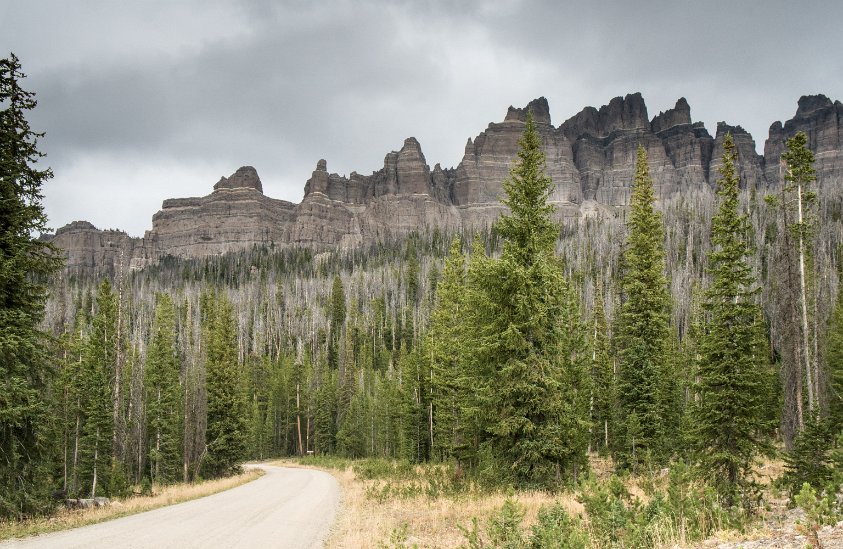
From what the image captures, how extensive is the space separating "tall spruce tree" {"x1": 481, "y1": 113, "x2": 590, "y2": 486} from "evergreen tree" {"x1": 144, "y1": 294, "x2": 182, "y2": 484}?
29523 millimetres

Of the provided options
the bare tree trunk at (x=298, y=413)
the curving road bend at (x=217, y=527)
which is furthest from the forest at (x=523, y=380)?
the bare tree trunk at (x=298, y=413)

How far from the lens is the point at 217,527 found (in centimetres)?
1347

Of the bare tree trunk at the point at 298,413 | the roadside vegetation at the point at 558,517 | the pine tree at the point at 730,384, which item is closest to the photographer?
the roadside vegetation at the point at 558,517

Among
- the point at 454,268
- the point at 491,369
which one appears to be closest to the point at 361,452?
the point at 454,268

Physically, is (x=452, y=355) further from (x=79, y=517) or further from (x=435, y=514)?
(x=79, y=517)

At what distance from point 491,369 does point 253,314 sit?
10364 centimetres

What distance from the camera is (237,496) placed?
22.1 meters

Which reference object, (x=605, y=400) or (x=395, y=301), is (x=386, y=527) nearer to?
(x=605, y=400)

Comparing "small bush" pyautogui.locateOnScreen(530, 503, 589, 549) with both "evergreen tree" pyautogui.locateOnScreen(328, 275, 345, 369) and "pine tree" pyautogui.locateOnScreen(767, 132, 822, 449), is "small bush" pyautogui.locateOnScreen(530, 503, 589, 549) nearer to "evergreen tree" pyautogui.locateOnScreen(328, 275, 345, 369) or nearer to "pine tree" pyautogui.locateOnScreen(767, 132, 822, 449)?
"pine tree" pyautogui.locateOnScreen(767, 132, 822, 449)

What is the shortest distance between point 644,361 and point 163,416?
34.0 meters

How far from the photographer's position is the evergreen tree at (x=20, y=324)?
14.6 metres

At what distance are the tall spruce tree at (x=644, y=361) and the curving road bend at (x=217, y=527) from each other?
523 inches

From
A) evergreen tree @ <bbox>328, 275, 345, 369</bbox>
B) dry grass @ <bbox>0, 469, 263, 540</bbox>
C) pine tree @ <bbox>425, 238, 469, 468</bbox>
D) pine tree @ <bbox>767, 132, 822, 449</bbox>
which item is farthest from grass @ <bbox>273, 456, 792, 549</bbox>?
evergreen tree @ <bbox>328, 275, 345, 369</bbox>

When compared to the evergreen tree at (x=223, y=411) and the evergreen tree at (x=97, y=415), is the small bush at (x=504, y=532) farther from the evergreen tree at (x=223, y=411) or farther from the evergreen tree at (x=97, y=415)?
the evergreen tree at (x=223, y=411)
